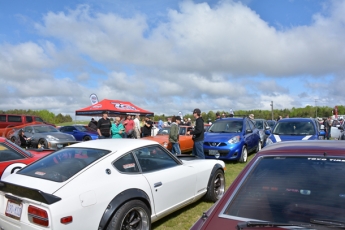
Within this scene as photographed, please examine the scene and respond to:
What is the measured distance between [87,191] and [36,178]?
2.46 ft

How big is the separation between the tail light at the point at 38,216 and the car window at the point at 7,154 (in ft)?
8.88

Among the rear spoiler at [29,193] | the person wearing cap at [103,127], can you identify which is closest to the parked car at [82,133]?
the person wearing cap at [103,127]

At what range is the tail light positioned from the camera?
2.71m

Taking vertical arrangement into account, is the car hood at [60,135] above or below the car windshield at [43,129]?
below

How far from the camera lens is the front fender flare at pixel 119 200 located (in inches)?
119

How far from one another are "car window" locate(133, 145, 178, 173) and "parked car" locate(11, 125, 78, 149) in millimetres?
9355

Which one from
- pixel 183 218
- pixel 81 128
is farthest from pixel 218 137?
pixel 81 128

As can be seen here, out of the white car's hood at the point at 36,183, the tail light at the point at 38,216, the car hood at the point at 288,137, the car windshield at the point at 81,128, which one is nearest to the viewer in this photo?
the tail light at the point at 38,216

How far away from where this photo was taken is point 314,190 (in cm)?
204

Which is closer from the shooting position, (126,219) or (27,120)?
(126,219)

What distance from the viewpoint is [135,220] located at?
3.42 m

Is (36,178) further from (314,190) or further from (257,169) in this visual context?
(314,190)

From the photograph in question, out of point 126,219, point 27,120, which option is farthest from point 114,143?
point 27,120

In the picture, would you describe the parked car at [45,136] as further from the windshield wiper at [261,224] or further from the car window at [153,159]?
the windshield wiper at [261,224]
